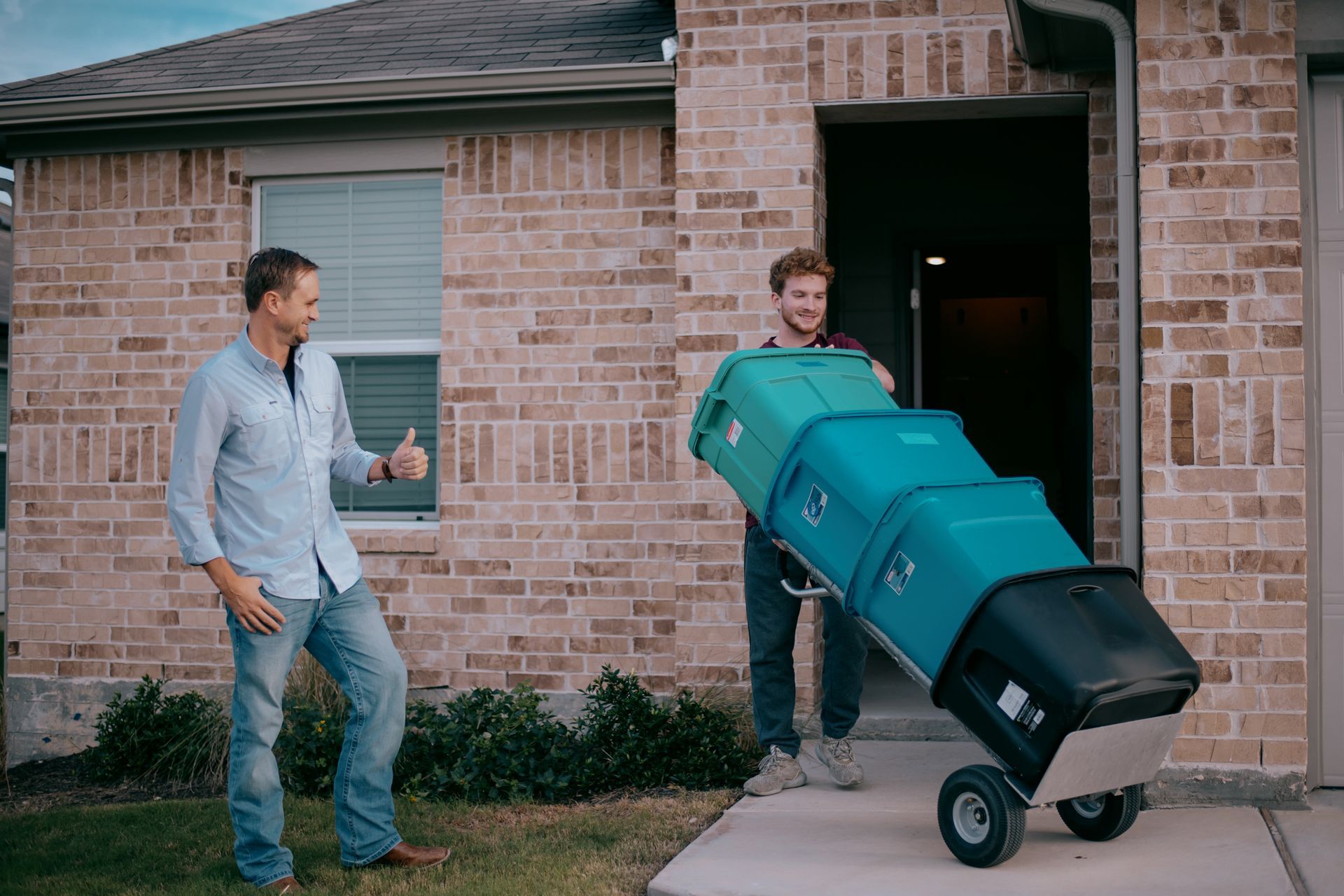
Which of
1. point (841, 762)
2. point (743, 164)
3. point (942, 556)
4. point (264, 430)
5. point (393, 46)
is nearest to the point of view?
point (942, 556)

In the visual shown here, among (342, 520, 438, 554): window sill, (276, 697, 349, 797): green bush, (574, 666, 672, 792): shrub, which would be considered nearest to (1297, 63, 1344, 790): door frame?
(574, 666, 672, 792): shrub

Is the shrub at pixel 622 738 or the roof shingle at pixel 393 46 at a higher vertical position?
the roof shingle at pixel 393 46

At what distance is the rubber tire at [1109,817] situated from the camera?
3881 mm

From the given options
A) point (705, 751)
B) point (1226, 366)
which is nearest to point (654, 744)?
point (705, 751)

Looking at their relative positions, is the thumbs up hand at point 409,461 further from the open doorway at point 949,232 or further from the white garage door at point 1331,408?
the open doorway at point 949,232

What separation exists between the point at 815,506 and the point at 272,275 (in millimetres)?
1815

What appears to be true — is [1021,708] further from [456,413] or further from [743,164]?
[456,413]

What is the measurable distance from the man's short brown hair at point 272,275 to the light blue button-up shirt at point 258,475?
0.15 meters

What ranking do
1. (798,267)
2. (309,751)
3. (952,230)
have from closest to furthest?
(798,267)
(309,751)
(952,230)

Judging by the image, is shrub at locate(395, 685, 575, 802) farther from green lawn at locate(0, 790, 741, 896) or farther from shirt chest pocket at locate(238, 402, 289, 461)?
shirt chest pocket at locate(238, 402, 289, 461)

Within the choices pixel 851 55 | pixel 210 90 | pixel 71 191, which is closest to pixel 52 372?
pixel 71 191

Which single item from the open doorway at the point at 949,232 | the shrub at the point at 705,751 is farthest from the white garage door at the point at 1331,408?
the open doorway at the point at 949,232

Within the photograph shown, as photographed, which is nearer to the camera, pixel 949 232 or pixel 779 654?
pixel 779 654

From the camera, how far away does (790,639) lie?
4.66 m
